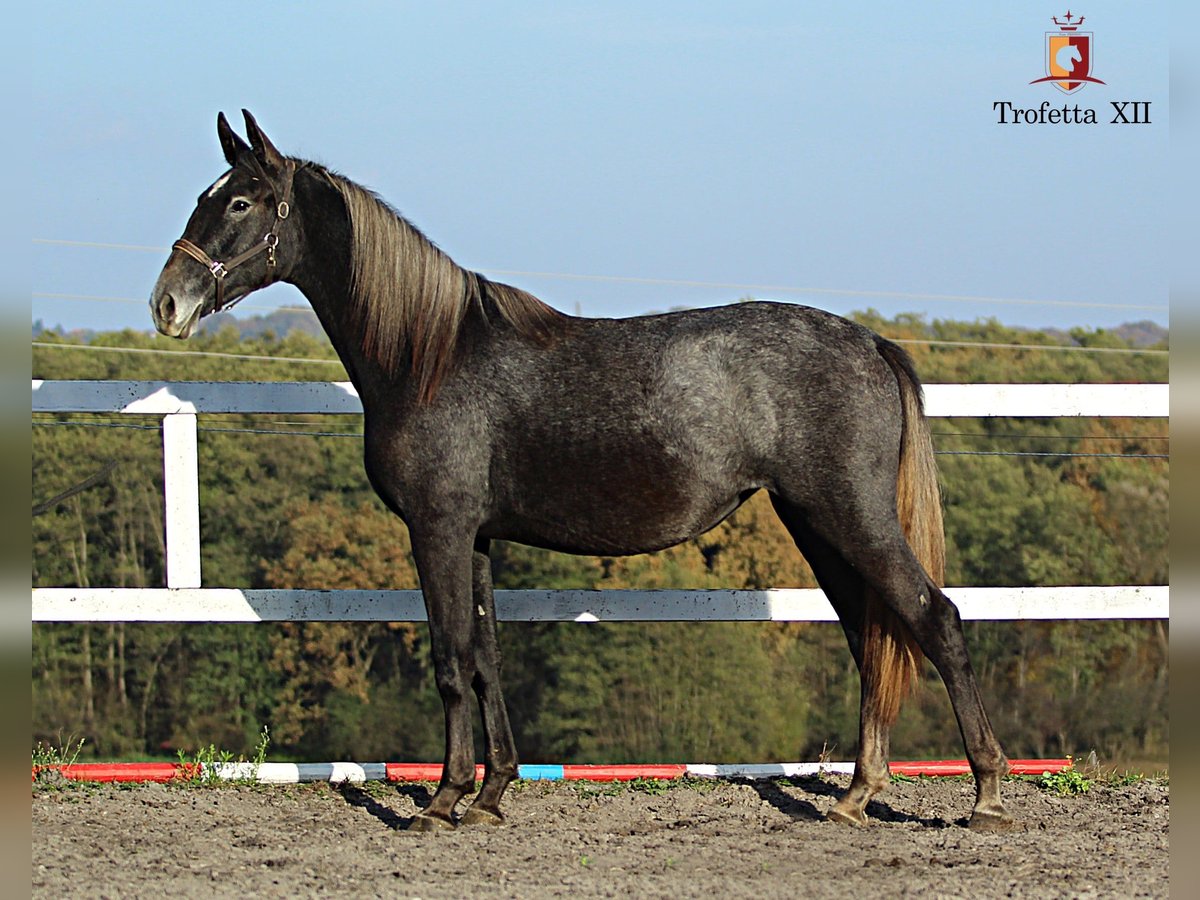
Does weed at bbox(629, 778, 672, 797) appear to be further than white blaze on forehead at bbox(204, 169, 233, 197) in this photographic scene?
Yes

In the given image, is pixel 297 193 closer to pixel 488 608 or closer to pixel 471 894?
pixel 488 608

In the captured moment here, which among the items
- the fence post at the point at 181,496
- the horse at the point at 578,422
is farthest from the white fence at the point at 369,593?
the horse at the point at 578,422

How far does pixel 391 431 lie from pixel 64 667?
67.8 feet

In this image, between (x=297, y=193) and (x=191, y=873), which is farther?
(x=297, y=193)

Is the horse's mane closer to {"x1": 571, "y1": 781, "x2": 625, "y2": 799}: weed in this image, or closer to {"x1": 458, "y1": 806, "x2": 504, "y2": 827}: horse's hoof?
{"x1": 458, "y1": 806, "x2": 504, "y2": 827}: horse's hoof

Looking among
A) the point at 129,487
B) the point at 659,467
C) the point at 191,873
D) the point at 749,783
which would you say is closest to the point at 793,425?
the point at 659,467

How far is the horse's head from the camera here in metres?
4.64

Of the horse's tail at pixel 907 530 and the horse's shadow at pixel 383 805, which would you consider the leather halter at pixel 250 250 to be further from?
the horse's tail at pixel 907 530

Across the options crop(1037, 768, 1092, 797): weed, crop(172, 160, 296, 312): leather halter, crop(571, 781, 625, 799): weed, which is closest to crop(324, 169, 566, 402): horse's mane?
crop(172, 160, 296, 312): leather halter

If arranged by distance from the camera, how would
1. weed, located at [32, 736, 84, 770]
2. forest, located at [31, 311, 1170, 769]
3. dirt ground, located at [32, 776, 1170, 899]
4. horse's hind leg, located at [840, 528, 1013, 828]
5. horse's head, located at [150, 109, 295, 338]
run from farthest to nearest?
forest, located at [31, 311, 1170, 769], weed, located at [32, 736, 84, 770], horse's head, located at [150, 109, 295, 338], horse's hind leg, located at [840, 528, 1013, 828], dirt ground, located at [32, 776, 1170, 899]

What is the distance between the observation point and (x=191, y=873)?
13.1ft

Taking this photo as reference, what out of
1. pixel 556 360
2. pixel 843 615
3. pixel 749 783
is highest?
pixel 556 360

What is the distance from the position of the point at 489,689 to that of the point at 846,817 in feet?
4.98

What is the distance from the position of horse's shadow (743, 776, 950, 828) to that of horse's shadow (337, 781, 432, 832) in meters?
1.47
